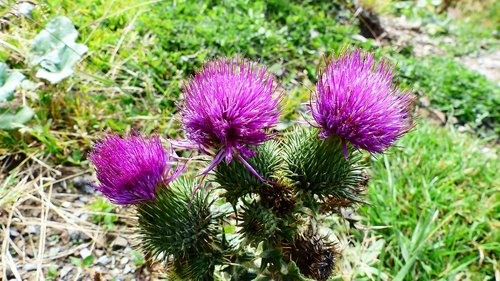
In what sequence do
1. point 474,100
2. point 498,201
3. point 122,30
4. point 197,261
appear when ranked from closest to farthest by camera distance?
point 197,261, point 498,201, point 122,30, point 474,100

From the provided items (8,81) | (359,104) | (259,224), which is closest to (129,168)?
(259,224)

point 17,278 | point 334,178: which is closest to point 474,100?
point 334,178

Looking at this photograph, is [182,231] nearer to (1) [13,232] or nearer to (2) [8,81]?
(1) [13,232]

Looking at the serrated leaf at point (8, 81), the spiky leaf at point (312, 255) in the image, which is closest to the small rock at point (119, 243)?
the serrated leaf at point (8, 81)

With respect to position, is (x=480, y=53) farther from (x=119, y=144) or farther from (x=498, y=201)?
(x=119, y=144)

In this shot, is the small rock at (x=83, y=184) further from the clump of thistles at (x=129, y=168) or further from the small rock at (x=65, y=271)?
the clump of thistles at (x=129, y=168)

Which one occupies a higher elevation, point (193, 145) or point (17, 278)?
point (193, 145)

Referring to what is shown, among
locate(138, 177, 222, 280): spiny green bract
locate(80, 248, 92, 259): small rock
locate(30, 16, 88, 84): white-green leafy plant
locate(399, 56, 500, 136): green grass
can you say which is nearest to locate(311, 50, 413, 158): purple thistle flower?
locate(138, 177, 222, 280): spiny green bract
